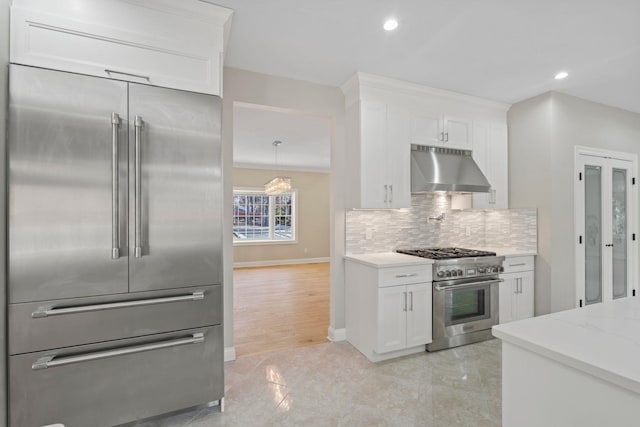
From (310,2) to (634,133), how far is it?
16.2ft

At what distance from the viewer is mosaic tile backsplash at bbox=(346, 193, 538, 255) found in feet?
11.7

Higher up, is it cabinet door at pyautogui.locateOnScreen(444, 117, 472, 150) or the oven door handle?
cabinet door at pyautogui.locateOnScreen(444, 117, 472, 150)

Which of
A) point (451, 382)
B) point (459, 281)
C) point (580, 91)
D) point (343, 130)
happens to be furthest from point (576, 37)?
point (451, 382)

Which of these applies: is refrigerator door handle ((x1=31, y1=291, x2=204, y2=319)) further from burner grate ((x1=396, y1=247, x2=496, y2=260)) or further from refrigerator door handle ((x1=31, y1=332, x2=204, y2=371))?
burner grate ((x1=396, y1=247, x2=496, y2=260))

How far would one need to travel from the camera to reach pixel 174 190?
2.01 metres

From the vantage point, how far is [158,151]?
1.97m

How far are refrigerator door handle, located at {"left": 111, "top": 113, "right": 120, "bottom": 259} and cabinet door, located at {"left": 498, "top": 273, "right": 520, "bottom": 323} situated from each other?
3.61 meters

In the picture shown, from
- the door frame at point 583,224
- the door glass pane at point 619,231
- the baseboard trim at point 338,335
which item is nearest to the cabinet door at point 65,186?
the baseboard trim at point 338,335

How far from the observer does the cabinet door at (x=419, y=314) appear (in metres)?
2.98

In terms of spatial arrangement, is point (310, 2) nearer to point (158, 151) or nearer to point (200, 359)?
point (158, 151)

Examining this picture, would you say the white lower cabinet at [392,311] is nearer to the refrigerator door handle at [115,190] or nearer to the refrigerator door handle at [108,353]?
the refrigerator door handle at [108,353]

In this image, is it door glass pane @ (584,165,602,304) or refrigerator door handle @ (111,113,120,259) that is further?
door glass pane @ (584,165,602,304)

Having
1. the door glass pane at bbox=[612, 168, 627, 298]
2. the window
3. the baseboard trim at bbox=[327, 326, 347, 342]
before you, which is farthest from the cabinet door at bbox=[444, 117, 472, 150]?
the window

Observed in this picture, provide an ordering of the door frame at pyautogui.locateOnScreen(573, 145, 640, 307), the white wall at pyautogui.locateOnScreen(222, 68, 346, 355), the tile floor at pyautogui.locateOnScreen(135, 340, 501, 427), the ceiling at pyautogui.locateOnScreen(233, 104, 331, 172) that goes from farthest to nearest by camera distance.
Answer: the ceiling at pyautogui.locateOnScreen(233, 104, 331, 172)
the door frame at pyautogui.locateOnScreen(573, 145, 640, 307)
the white wall at pyautogui.locateOnScreen(222, 68, 346, 355)
the tile floor at pyautogui.locateOnScreen(135, 340, 501, 427)
